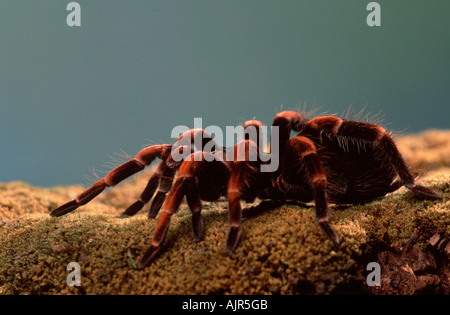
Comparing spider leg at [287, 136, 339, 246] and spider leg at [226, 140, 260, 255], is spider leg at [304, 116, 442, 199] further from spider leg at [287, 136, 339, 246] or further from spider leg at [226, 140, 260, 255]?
spider leg at [226, 140, 260, 255]

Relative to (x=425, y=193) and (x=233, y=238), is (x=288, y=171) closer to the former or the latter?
(x=233, y=238)

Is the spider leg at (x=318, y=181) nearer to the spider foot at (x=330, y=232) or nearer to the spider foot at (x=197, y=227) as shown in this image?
the spider foot at (x=330, y=232)

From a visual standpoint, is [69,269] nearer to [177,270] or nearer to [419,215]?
[177,270]

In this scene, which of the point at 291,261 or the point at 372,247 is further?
the point at 372,247

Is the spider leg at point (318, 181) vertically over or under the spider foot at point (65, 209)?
over

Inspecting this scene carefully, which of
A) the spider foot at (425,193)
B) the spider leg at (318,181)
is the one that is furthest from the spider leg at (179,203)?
the spider foot at (425,193)
